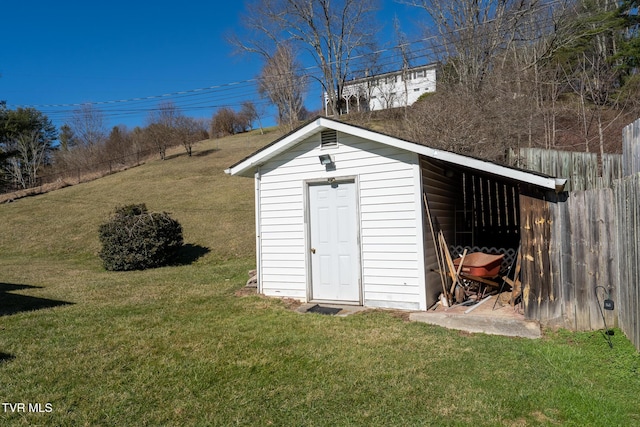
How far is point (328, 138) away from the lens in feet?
23.2

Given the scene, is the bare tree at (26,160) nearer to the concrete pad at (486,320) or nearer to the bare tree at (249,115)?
the bare tree at (249,115)

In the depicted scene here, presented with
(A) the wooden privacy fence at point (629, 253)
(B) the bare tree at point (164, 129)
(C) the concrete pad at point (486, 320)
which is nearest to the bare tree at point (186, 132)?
(B) the bare tree at point (164, 129)

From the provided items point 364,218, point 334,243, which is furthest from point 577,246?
point 334,243

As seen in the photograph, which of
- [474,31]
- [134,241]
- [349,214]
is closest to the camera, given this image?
[349,214]

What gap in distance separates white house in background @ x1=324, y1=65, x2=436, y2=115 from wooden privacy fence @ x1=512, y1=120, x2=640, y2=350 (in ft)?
51.7

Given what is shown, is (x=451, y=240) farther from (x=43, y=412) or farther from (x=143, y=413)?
(x=43, y=412)

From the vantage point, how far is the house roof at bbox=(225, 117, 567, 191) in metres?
5.04

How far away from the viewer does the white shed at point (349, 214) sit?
6406mm

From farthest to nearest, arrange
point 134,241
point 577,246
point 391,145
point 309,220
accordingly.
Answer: point 134,241 < point 309,220 < point 391,145 < point 577,246

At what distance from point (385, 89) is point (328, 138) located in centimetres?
1718

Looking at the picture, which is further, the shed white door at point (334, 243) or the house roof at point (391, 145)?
the shed white door at point (334, 243)

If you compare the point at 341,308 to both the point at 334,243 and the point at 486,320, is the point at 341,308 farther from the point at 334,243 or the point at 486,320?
the point at 486,320

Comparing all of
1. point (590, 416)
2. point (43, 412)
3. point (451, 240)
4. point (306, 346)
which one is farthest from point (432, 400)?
point (451, 240)

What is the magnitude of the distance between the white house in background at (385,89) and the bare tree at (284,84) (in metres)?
2.51
